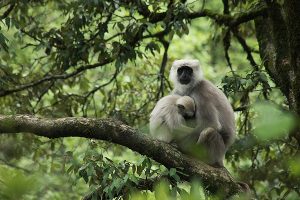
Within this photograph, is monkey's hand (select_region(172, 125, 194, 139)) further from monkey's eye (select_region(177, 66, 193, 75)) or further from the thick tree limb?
the thick tree limb

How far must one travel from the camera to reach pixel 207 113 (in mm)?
5410

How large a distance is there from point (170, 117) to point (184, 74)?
92 cm

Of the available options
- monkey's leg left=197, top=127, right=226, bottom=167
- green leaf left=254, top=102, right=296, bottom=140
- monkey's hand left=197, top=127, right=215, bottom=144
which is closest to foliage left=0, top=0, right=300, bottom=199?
monkey's leg left=197, top=127, right=226, bottom=167

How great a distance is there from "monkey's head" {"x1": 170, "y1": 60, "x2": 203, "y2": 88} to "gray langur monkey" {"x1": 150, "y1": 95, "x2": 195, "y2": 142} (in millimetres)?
608

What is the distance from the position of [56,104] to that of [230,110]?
253 cm

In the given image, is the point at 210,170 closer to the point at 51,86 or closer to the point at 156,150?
the point at 156,150

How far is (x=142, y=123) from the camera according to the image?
23.6 feet

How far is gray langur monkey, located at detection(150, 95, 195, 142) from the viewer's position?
5.29 meters

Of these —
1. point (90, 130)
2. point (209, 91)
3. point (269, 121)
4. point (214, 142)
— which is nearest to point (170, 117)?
point (214, 142)

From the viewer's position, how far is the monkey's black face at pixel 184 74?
5996mm

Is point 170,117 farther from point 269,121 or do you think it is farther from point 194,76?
point 269,121

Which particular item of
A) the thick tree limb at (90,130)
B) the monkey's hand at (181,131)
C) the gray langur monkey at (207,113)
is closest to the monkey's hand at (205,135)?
the gray langur monkey at (207,113)

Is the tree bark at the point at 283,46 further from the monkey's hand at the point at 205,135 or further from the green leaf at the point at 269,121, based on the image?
the green leaf at the point at 269,121

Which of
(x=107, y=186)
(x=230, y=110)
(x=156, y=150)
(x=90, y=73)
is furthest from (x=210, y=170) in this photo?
(x=90, y=73)
